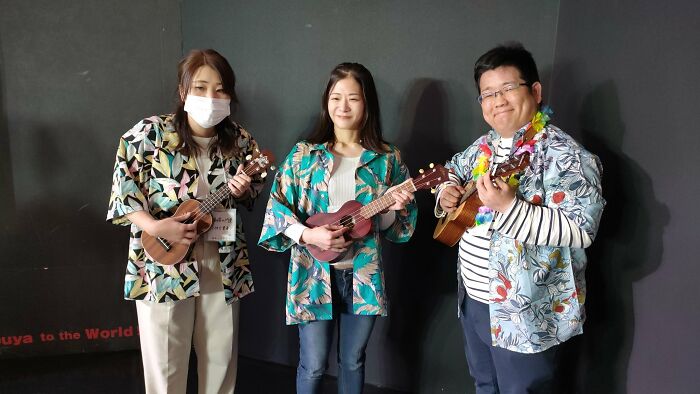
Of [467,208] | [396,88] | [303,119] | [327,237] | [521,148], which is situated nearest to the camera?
[521,148]

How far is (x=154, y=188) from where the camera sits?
5.51 feet

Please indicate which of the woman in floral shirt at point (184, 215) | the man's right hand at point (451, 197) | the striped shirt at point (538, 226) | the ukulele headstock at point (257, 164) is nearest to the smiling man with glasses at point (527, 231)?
the striped shirt at point (538, 226)

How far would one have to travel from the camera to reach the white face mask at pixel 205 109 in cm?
166

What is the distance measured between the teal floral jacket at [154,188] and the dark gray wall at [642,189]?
135cm

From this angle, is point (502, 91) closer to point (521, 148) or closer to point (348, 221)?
point (521, 148)

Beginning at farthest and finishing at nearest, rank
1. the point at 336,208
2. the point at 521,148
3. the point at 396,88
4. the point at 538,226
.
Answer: the point at 396,88 → the point at 336,208 → the point at 521,148 → the point at 538,226

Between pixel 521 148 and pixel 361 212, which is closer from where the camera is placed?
pixel 521 148

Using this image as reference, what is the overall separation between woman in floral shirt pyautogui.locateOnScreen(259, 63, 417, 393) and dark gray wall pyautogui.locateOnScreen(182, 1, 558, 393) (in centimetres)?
53

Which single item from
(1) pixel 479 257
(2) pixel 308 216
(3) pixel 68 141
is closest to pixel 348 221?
(2) pixel 308 216

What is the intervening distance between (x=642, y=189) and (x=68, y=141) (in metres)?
2.69

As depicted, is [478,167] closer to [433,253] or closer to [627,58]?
[627,58]

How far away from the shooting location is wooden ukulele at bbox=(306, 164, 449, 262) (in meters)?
1.66

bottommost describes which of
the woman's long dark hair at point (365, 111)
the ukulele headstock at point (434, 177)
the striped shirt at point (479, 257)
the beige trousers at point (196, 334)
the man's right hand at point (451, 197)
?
the beige trousers at point (196, 334)

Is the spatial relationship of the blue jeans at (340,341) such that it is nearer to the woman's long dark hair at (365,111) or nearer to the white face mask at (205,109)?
the woman's long dark hair at (365,111)
